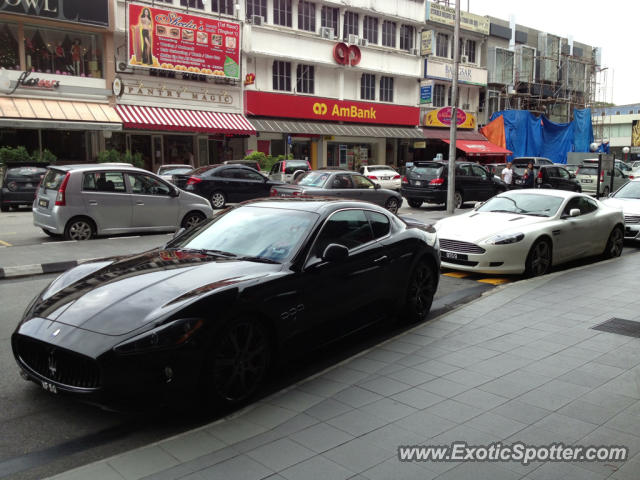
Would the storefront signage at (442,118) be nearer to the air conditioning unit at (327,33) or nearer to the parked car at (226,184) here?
the air conditioning unit at (327,33)

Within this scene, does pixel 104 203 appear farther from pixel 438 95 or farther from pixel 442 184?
pixel 438 95

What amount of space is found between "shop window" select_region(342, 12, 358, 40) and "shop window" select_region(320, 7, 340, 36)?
2.29ft

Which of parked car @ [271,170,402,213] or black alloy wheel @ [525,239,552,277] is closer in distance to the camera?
black alloy wheel @ [525,239,552,277]

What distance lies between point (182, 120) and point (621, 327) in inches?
976

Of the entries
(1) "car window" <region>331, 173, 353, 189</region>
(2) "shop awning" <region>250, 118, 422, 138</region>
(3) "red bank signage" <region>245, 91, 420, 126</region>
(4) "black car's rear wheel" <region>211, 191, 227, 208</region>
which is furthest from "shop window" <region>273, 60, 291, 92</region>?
(1) "car window" <region>331, 173, 353, 189</region>

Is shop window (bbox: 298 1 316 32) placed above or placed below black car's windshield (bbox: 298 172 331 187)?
above

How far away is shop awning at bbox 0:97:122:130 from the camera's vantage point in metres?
22.7

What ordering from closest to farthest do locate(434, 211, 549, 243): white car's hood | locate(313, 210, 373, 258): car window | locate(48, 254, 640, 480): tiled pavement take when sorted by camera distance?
locate(48, 254, 640, 480): tiled pavement, locate(313, 210, 373, 258): car window, locate(434, 211, 549, 243): white car's hood

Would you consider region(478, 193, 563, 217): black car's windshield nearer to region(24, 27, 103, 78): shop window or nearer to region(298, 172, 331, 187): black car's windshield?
region(298, 172, 331, 187): black car's windshield

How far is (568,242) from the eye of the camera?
9.46 meters

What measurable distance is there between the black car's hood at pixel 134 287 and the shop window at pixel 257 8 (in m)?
29.3

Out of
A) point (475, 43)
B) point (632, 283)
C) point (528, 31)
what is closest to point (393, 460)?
point (632, 283)

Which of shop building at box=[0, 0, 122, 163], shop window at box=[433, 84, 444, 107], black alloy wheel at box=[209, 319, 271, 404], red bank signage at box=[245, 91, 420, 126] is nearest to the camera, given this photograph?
black alloy wheel at box=[209, 319, 271, 404]

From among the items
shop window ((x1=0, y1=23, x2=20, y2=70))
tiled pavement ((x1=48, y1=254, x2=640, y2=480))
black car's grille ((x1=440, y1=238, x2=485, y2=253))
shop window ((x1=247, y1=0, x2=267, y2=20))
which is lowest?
tiled pavement ((x1=48, y1=254, x2=640, y2=480))
